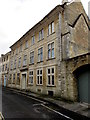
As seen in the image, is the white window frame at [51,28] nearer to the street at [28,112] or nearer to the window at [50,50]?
the window at [50,50]

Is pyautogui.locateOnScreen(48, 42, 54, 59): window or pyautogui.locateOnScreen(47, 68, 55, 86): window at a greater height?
pyautogui.locateOnScreen(48, 42, 54, 59): window

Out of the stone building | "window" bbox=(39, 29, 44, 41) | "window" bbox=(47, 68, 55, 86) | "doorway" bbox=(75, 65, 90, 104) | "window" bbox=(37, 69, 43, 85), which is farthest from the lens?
"window" bbox=(39, 29, 44, 41)

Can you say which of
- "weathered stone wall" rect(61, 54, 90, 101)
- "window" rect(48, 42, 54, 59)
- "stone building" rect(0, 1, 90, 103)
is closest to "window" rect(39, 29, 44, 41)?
"stone building" rect(0, 1, 90, 103)

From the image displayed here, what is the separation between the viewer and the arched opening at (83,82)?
10.7m

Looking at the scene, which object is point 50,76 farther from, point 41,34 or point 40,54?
point 41,34

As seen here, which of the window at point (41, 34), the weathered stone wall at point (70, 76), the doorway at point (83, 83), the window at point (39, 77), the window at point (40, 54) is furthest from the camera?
the window at point (41, 34)

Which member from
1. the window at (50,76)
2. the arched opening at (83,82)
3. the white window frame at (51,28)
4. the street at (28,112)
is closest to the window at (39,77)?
the window at (50,76)

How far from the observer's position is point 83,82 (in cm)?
1117

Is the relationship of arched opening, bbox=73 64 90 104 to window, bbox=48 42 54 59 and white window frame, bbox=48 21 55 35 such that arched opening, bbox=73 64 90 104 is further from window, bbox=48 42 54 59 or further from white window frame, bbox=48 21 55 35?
white window frame, bbox=48 21 55 35

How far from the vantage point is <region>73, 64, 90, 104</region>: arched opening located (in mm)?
10686

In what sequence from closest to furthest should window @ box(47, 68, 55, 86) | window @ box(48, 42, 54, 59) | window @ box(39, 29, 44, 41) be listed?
window @ box(47, 68, 55, 86) < window @ box(48, 42, 54, 59) < window @ box(39, 29, 44, 41)

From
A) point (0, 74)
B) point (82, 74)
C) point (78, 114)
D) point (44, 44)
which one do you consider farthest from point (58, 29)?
point (0, 74)

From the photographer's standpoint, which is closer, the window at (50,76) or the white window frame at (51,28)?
the window at (50,76)

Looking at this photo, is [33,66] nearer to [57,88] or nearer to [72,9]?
[57,88]
